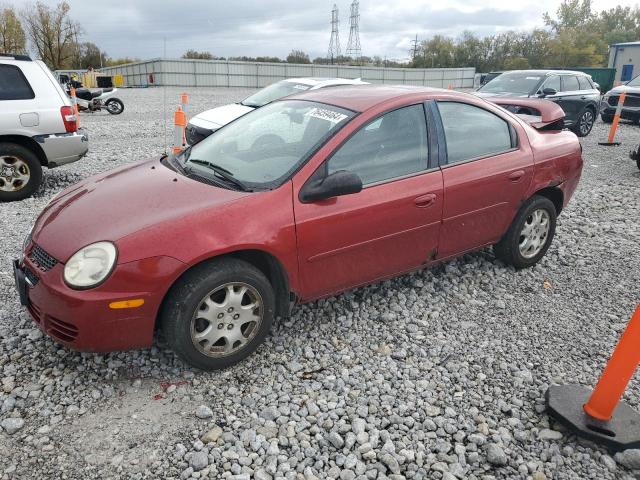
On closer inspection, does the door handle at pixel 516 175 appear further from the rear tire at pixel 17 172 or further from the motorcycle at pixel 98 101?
the motorcycle at pixel 98 101

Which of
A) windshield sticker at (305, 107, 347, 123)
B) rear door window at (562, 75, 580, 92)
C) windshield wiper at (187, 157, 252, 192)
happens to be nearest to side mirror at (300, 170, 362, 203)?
windshield wiper at (187, 157, 252, 192)

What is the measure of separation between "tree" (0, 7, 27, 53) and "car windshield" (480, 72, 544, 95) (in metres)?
56.9

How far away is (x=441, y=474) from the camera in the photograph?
246 cm

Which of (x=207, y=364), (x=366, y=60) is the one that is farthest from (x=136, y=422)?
(x=366, y=60)

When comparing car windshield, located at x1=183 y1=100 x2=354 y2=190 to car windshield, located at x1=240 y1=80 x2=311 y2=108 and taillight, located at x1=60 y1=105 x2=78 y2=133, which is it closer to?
taillight, located at x1=60 y1=105 x2=78 y2=133

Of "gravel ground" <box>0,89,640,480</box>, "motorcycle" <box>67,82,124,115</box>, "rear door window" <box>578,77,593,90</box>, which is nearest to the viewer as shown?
"gravel ground" <box>0,89,640,480</box>

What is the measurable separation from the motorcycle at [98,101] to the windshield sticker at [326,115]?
15.6m

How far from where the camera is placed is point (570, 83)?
13406 millimetres

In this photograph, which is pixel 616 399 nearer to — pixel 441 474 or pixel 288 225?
pixel 441 474

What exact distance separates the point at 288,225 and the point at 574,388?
1.97 m

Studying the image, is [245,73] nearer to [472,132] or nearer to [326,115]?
[472,132]

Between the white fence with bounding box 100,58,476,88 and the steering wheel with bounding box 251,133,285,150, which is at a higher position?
the white fence with bounding box 100,58,476,88

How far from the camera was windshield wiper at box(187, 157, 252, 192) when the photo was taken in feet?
10.5

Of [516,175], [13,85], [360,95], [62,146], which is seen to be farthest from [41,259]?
[13,85]
